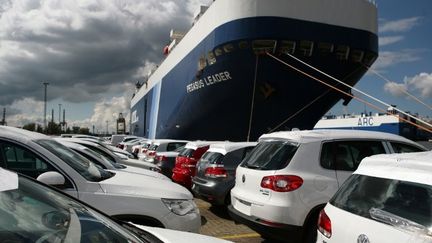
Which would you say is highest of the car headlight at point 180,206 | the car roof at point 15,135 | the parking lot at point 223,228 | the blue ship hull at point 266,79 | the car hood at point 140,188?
the blue ship hull at point 266,79

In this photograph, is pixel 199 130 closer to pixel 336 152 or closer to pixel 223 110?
pixel 223 110

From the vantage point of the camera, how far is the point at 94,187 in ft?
14.9

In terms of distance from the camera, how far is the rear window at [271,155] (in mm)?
5820

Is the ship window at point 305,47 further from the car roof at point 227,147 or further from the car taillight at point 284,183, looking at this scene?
the car taillight at point 284,183

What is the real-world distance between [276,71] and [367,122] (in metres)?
35.5

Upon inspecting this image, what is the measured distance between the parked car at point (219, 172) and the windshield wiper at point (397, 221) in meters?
5.07

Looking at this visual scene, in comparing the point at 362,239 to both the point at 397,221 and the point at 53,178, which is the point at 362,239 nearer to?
the point at 397,221

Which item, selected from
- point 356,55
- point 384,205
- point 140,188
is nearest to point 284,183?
point 140,188

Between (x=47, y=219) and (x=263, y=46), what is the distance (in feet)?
57.6

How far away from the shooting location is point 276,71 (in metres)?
19.7

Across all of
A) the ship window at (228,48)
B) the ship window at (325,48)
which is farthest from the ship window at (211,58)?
the ship window at (325,48)

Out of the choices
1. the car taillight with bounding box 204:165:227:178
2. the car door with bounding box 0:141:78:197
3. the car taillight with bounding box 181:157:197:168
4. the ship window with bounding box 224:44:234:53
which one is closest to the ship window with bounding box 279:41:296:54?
the ship window with bounding box 224:44:234:53

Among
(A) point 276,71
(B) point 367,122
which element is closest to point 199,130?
(A) point 276,71

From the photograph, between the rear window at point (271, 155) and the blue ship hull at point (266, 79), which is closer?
the rear window at point (271, 155)
